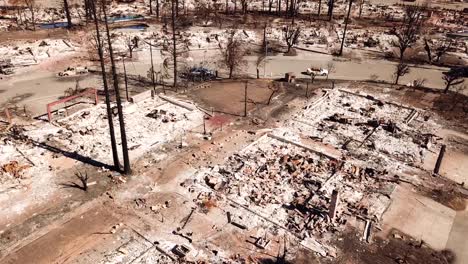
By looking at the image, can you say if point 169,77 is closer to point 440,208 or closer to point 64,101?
point 64,101

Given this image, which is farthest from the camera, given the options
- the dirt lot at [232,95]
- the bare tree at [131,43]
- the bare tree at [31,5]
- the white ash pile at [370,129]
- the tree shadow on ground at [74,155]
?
the bare tree at [31,5]

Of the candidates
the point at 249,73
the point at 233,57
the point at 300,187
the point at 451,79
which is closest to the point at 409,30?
the point at 451,79

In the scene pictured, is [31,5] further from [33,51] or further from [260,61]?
[260,61]

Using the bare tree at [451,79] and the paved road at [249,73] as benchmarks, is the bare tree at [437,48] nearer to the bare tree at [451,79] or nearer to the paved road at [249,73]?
the paved road at [249,73]

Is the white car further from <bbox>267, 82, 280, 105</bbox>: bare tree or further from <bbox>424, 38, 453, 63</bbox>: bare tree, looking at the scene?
<bbox>424, 38, 453, 63</bbox>: bare tree

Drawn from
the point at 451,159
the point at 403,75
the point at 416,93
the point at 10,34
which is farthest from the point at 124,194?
the point at 10,34

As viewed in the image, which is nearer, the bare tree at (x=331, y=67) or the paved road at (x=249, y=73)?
the paved road at (x=249, y=73)

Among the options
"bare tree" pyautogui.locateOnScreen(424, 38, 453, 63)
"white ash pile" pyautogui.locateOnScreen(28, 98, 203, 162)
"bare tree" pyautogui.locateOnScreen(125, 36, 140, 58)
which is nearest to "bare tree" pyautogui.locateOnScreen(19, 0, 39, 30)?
"bare tree" pyautogui.locateOnScreen(125, 36, 140, 58)

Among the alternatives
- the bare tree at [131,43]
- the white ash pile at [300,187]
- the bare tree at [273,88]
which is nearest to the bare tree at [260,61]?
the bare tree at [273,88]
